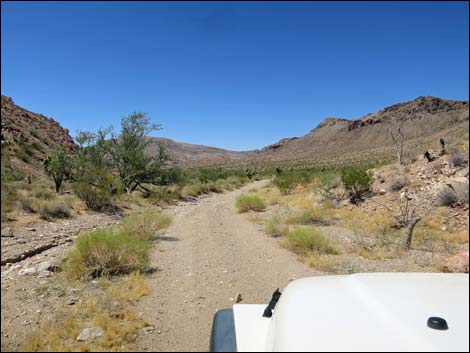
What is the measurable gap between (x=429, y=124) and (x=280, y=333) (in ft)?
157

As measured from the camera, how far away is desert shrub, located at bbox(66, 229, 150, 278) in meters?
5.59

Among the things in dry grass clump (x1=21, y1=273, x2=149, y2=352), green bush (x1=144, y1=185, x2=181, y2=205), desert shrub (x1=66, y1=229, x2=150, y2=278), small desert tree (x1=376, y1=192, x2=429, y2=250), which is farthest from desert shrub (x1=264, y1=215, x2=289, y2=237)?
green bush (x1=144, y1=185, x2=181, y2=205)

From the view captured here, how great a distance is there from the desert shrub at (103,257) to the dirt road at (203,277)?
1.65ft

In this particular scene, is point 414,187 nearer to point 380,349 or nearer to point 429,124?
point 380,349

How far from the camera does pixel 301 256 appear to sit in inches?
287

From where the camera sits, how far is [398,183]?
13.4m

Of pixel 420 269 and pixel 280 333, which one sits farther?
pixel 420 269

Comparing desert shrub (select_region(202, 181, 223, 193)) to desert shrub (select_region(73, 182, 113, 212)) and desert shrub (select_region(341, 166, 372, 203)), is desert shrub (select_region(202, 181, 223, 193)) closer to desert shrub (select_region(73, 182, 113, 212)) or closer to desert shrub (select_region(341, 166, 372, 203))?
desert shrub (select_region(73, 182, 113, 212))

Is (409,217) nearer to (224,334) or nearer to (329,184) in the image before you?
(224,334)

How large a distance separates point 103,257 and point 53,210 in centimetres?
770

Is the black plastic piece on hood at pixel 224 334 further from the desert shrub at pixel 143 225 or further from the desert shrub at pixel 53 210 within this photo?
the desert shrub at pixel 53 210

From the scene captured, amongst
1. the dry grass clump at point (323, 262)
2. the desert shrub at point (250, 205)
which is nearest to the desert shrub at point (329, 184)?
the desert shrub at point (250, 205)

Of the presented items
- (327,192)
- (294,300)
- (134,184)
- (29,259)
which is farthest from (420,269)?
(134,184)

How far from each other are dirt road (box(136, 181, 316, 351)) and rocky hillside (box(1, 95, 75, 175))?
1754cm
